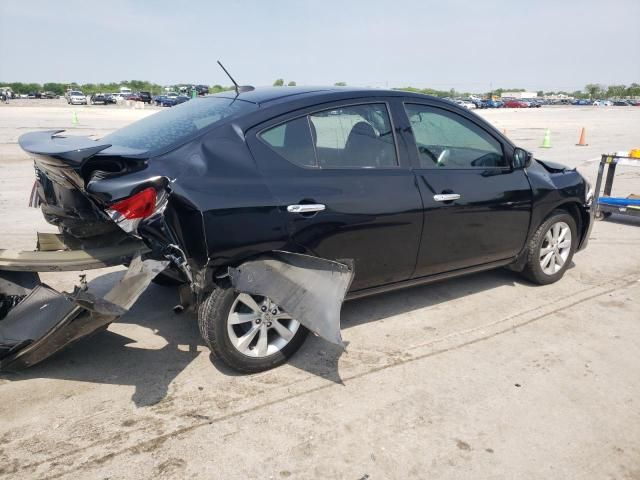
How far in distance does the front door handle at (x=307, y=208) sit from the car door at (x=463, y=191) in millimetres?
911

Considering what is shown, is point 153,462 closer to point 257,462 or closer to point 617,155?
point 257,462

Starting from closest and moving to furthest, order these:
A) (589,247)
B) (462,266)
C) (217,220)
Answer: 1. (217,220)
2. (462,266)
3. (589,247)

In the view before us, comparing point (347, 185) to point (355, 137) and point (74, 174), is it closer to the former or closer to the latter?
point (355, 137)

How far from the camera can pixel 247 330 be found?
3.48 meters

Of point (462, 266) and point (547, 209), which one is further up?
point (547, 209)

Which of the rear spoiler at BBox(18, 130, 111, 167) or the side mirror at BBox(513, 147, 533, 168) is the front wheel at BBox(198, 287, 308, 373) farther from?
the side mirror at BBox(513, 147, 533, 168)

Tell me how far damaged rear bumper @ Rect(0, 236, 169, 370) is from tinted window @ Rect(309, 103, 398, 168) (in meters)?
1.37

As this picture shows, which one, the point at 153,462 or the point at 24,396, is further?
the point at 24,396

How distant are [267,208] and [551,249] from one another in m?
3.11

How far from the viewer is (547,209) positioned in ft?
16.1

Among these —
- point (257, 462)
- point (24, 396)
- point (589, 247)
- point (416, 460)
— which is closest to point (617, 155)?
point (589, 247)

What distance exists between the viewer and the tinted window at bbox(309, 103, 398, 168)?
3.70 metres

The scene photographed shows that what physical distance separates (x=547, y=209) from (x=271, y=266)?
2.86m


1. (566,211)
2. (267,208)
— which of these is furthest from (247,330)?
(566,211)
